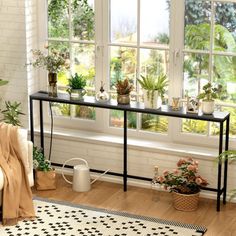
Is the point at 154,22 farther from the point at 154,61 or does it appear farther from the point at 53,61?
the point at 53,61

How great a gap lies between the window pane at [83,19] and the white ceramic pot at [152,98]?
876mm

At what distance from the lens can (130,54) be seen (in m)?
6.35

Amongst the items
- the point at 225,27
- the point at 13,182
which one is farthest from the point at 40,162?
the point at 225,27

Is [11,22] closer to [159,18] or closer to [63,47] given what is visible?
[63,47]

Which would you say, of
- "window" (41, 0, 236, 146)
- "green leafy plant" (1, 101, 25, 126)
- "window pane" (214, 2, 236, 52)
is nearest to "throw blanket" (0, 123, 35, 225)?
"green leafy plant" (1, 101, 25, 126)

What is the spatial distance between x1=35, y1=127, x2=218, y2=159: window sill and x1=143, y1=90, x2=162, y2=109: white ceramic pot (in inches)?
17.1

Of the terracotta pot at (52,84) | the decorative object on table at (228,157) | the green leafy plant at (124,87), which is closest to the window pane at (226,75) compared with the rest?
the decorative object on table at (228,157)

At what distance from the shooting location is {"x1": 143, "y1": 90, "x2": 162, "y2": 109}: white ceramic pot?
19.6 ft

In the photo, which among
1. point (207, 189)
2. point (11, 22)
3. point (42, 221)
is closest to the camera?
point (42, 221)

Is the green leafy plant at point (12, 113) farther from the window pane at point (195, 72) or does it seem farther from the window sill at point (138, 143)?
the window pane at point (195, 72)

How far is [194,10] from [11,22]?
1753 millimetres

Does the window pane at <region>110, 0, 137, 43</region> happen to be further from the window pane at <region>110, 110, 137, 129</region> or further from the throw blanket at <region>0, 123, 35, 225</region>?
the throw blanket at <region>0, 123, 35, 225</region>

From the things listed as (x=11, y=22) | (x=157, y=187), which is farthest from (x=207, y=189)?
(x=11, y=22)

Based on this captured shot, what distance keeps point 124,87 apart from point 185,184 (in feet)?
3.32
